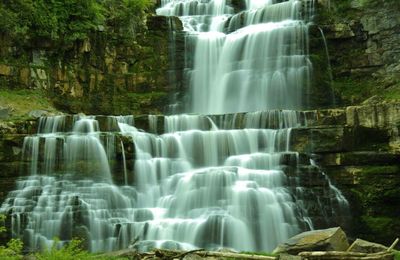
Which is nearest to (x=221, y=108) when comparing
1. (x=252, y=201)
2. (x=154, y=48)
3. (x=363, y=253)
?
(x=154, y=48)

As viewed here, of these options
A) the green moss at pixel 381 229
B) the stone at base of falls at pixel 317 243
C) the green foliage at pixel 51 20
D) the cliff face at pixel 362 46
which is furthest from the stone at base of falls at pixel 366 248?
the green foliage at pixel 51 20

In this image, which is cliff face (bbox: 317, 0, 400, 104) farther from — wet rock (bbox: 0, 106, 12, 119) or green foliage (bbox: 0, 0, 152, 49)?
wet rock (bbox: 0, 106, 12, 119)

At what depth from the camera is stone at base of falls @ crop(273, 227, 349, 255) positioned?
11.0 m

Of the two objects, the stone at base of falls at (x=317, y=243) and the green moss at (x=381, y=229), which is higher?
the stone at base of falls at (x=317, y=243)

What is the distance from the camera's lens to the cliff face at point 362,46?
87.6 ft

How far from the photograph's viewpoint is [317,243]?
36.1 ft

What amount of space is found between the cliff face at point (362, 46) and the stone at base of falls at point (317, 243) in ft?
53.2

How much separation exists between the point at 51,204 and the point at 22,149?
266 cm

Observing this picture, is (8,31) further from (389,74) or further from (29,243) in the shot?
(389,74)

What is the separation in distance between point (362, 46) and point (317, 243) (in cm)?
1953

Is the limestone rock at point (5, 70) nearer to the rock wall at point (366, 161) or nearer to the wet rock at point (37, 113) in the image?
the wet rock at point (37, 113)

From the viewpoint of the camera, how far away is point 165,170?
18297 mm

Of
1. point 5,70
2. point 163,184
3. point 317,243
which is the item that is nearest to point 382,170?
point 317,243

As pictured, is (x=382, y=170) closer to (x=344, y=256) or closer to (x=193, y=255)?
(x=344, y=256)
